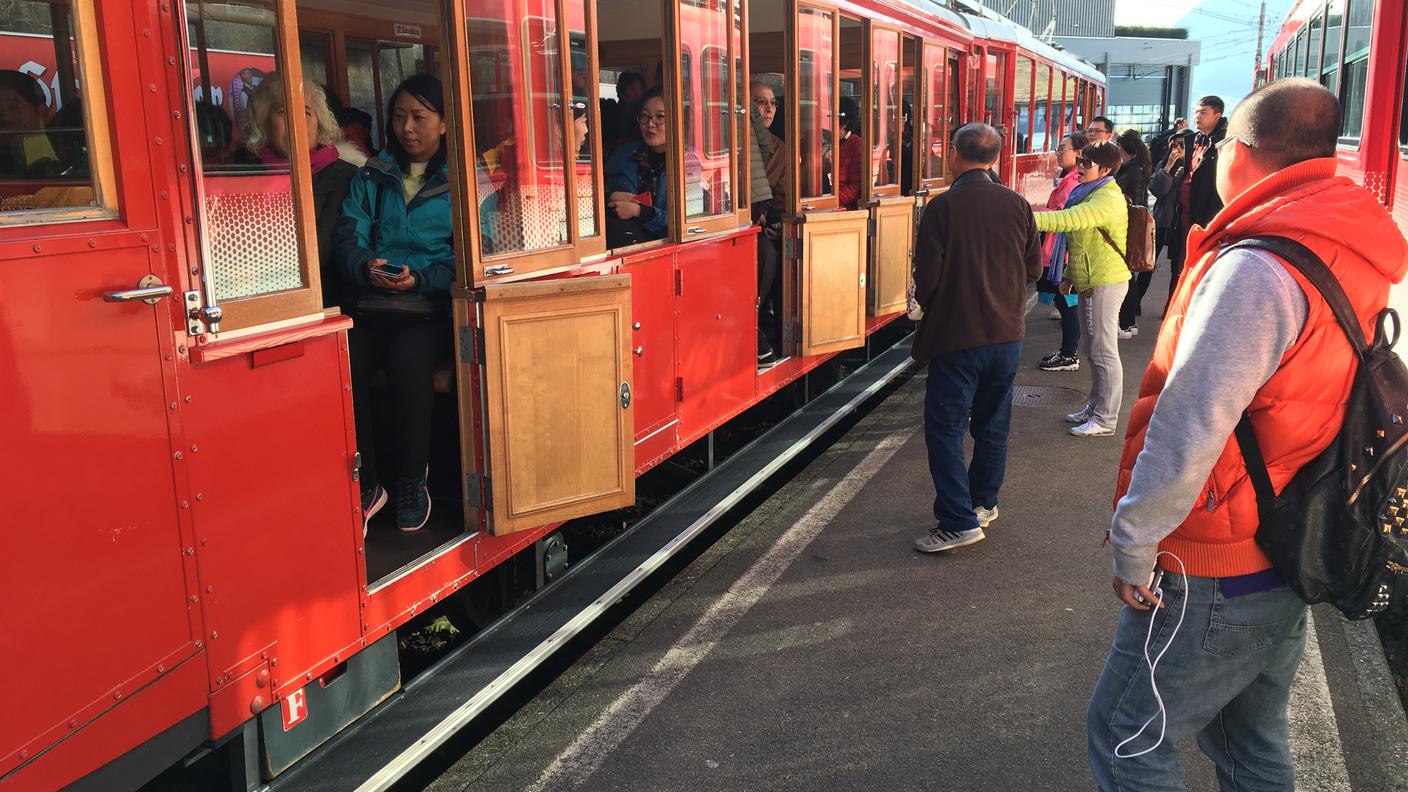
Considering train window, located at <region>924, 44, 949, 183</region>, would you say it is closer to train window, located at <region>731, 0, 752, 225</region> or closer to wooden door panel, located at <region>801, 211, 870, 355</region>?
wooden door panel, located at <region>801, 211, 870, 355</region>

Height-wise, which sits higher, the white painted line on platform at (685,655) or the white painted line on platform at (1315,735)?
the white painted line on platform at (685,655)

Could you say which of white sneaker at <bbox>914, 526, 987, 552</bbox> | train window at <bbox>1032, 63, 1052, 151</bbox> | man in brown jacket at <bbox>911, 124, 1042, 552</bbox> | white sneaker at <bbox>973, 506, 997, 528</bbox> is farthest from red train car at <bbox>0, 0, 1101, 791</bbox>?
train window at <bbox>1032, 63, 1052, 151</bbox>

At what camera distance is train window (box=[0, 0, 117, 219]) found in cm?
212

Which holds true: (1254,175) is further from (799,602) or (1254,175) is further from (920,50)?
(920,50)

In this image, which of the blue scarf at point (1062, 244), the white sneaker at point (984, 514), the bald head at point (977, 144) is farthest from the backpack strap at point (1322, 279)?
the blue scarf at point (1062, 244)

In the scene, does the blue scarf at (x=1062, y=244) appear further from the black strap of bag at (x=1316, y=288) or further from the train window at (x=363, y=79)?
the black strap of bag at (x=1316, y=288)

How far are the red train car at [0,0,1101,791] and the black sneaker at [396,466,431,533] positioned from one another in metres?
0.06

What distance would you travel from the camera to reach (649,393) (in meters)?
4.65

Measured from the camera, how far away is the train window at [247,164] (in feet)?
8.08

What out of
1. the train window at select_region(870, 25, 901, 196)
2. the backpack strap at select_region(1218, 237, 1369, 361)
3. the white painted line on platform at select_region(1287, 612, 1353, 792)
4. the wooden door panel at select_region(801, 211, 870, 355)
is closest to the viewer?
the backpack strap at select_region(1218, 237, 1369, 361)

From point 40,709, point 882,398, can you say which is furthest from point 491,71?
point 882,398

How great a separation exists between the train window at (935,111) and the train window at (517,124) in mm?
5158

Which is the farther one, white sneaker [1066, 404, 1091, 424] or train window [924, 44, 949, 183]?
train window [924, 44, 949, 183]

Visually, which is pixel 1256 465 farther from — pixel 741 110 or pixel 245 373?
pixel 741 110
